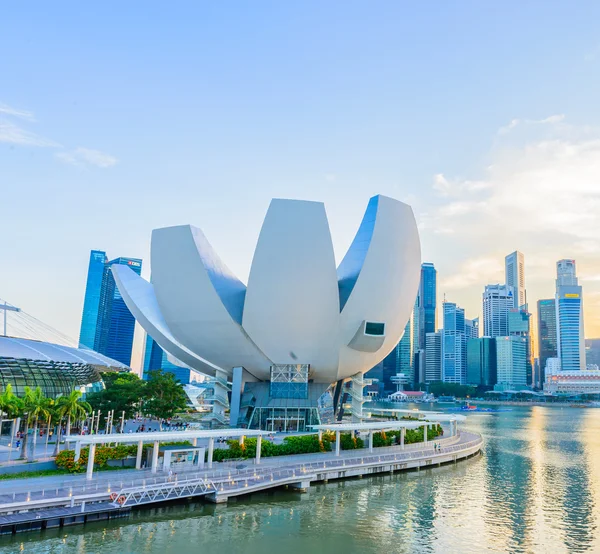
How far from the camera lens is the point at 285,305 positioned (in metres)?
40.3

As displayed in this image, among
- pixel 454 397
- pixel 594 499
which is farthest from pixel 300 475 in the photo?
pixel 454 397

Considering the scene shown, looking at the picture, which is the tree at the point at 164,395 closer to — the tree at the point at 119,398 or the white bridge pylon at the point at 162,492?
the tree at the point at 119,398

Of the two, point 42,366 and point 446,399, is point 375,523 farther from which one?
point 446,399

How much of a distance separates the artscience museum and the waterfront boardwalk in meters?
11.2

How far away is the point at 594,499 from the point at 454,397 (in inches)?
6503

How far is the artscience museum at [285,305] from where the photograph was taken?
129ft

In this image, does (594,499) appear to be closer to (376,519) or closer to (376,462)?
(376,462)

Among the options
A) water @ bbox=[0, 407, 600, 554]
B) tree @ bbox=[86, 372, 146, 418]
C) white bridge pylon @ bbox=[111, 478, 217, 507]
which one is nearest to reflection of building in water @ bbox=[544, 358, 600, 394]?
water @ bbox=[0, 407, 600, 554]

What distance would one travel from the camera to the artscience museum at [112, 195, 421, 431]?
3931cm

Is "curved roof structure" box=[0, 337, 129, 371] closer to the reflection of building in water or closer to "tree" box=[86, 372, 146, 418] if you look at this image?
"tree" box=[86, 372, 146, 418]

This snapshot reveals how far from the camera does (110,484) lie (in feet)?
71.0

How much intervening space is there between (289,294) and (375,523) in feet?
67.9

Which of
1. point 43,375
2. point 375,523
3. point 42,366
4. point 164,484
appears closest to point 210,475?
point 164,484

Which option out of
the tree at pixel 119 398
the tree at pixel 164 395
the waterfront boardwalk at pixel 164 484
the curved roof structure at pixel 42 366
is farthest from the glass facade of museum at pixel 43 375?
the waterfront boardwalk at pixel 164 484
